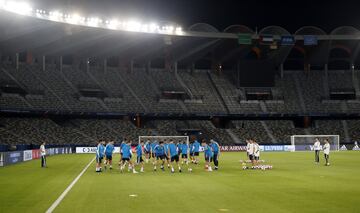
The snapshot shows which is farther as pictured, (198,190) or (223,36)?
(223,36)

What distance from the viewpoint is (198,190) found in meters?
18.6

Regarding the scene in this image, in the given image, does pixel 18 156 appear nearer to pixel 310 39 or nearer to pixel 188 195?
pixel 188 195

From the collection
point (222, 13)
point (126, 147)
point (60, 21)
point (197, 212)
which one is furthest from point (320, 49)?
point (197, 212)

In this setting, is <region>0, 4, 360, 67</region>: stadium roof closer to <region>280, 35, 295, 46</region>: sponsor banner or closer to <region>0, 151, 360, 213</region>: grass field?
<region>280, 35, 295, 46</region>: sponsor banner

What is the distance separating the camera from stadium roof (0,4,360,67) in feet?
197

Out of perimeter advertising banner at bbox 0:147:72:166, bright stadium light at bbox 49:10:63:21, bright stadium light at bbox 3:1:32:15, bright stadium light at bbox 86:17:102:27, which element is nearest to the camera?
perimeter advertising banner at bbox 0:147:72:166

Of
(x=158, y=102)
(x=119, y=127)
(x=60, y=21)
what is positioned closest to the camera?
(x=60, y=21)

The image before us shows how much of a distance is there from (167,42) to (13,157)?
124 feet

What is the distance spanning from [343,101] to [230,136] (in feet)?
77.0

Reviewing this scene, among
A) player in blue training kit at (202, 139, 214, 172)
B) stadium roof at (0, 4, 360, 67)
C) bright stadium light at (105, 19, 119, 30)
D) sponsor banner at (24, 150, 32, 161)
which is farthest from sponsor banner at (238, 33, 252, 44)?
player in blue training kit at (202, 139, 214, 172)

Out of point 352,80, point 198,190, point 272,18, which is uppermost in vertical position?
point 272,18

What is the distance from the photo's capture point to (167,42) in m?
72.6

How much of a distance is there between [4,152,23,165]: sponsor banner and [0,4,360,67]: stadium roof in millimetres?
18500

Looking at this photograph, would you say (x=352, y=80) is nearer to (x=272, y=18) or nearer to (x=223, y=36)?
(x=272, y=18)
